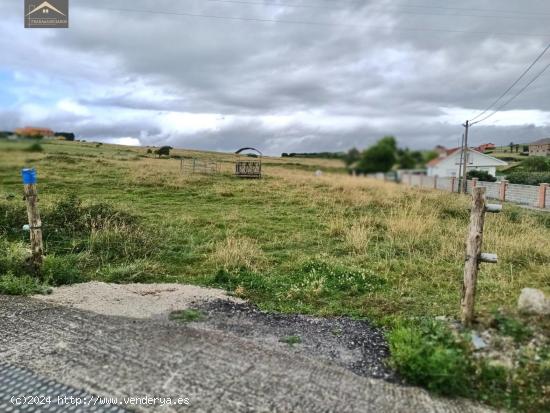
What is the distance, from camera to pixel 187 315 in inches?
191

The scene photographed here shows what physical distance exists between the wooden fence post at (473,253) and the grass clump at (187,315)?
2.77m

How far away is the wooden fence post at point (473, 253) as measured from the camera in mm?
4289

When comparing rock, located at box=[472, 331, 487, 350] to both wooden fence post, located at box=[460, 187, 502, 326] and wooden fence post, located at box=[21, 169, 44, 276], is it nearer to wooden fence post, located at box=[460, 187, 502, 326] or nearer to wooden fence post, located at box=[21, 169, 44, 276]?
wooden fence post, located at box=[460, 187, 502, 326]

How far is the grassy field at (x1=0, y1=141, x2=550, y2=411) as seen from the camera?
4.59 meters

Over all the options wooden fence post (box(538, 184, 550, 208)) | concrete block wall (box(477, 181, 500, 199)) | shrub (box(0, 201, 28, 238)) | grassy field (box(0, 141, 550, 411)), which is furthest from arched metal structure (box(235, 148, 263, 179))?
wooden fence post (box(538, 184, 550, 208))

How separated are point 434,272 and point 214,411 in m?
5.15

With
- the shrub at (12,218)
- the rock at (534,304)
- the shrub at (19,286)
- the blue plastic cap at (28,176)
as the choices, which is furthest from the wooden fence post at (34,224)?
the rock at (534,304)

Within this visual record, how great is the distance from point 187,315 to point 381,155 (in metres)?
3.59

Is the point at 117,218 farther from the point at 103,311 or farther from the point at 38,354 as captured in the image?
the point at 38,354

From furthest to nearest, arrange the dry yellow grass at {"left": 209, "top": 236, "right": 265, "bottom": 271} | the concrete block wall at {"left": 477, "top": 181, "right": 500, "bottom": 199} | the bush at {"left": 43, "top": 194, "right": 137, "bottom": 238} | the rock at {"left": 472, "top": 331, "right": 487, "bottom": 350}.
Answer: the bush at {"left": 43, "top": 194, "right": 137, "bottom": 238} → the dry yellow grass at {"left": 209, "top": 236, "right": 265, "bottom": 271} → the concrete block wall at {"left": 477, "top": 181, "right": 500, "bottom": 199} → the rock at {"left": 472, "top": 331, "right": 487, "bottom": 350}

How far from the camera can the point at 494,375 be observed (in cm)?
357

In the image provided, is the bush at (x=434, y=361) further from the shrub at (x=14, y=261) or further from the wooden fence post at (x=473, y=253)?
the shrub at (x=14, y=261)

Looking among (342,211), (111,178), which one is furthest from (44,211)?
(342,211)

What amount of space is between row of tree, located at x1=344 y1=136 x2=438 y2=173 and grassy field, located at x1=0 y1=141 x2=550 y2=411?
17 centimetres
